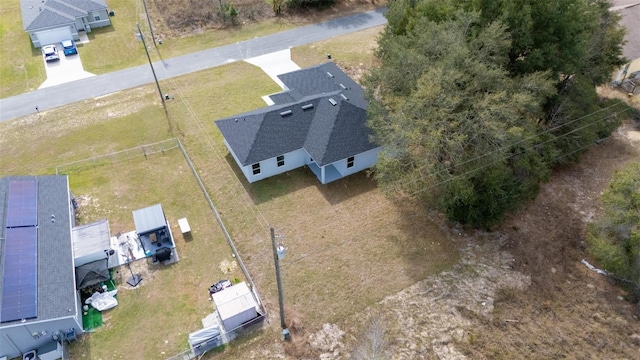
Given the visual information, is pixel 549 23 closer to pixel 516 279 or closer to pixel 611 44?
pixel 611 44

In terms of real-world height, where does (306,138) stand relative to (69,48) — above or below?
below

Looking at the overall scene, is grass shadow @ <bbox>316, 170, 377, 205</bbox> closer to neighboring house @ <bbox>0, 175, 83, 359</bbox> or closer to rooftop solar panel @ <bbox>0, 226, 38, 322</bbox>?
neighboring house @ <bbox>0, 175, 83, 359</bbox>

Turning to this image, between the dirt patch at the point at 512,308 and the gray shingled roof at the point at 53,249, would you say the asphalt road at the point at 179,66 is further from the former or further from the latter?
the dirt patch at the point at 512,308

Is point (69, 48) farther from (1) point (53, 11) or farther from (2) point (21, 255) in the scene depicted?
(2) point (21, 255)

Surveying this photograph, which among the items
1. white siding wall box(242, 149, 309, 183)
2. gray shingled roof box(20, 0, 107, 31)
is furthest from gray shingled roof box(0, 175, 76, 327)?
gray shingled roof box(20, 0, 107, 31)

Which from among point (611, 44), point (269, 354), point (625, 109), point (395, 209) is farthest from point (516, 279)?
point (611, 44)

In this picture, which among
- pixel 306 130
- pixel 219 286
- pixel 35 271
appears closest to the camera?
pixel 35 271

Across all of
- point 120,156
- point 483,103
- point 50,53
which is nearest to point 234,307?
point 483,103
